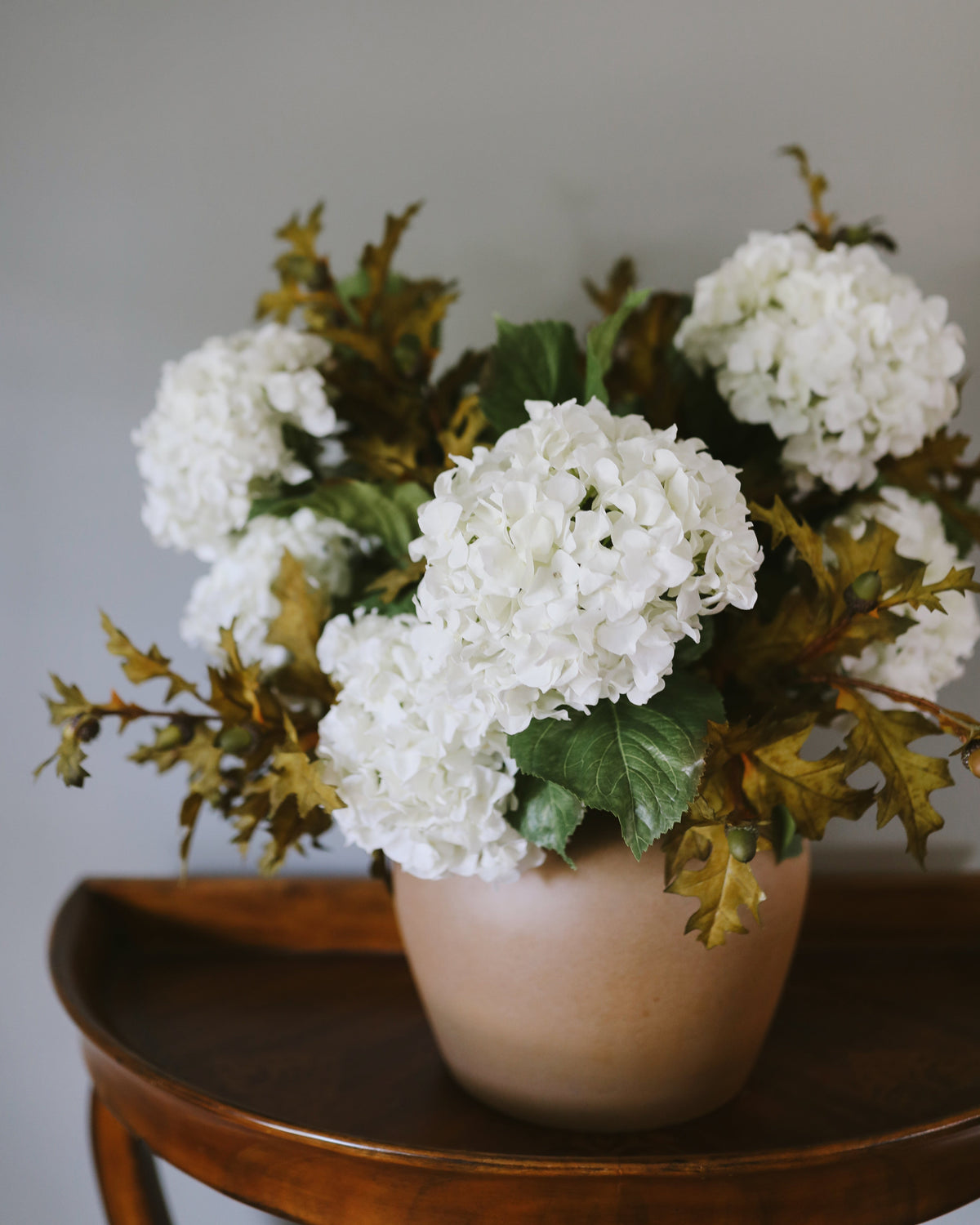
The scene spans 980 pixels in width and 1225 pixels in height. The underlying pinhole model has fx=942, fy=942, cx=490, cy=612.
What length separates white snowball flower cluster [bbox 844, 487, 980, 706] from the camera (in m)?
0.63

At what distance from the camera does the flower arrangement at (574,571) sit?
1.48ft

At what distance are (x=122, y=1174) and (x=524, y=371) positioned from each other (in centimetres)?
76

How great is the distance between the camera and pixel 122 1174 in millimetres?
824

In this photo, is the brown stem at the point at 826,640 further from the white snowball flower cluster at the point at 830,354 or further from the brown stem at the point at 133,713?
the brown stem at the point at 133,713

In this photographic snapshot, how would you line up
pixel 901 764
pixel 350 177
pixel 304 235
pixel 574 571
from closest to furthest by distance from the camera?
pixel 574 571, pixel 901 764, pixel 304 235, pixel 350 177

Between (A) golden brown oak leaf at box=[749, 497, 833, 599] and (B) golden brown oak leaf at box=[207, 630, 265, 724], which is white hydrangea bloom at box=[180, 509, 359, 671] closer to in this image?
(B) golden brown oak leaf at box=[207, 630, 265, 724]

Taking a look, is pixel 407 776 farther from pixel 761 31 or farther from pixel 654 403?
pixel 761 31

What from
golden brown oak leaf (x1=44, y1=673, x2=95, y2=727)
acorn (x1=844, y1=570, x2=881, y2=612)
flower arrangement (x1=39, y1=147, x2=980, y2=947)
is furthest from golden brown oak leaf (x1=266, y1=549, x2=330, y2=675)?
acorn (x1=844, y1=570, x2=881, y2=612)

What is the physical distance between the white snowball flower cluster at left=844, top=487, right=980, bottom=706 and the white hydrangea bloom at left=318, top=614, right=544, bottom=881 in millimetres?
267

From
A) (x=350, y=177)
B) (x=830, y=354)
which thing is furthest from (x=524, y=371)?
(x=350, y=177)

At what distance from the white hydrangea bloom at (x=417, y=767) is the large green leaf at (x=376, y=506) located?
0.11m

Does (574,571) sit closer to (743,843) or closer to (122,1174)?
(743,843)

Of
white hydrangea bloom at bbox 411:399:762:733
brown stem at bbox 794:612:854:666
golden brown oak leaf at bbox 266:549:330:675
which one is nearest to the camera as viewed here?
white hydrangea bloom at bbox 411:399:762:733

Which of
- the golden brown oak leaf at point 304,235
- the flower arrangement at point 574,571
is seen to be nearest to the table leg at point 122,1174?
the flower arrangement at point 574,571
